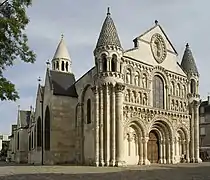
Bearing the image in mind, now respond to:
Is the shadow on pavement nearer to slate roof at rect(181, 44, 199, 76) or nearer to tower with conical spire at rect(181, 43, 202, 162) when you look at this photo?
tower with conical spire at rect(181, 43, 202, 162)

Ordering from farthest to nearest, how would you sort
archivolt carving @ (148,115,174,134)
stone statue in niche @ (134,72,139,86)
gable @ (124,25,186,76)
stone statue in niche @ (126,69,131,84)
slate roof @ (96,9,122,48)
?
1. gable @ (124,25,186,76)
2. archivolt carving @ (148,115,174,134)
3. stone statue in niche @ (134,72,139,86)
4. stone statue in niche @ (126,69,131,84)
5. slate roof @ (96,9,122,48)

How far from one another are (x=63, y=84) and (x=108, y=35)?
16284 millimetres

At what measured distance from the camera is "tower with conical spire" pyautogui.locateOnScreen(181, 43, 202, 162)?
51125 millimetres

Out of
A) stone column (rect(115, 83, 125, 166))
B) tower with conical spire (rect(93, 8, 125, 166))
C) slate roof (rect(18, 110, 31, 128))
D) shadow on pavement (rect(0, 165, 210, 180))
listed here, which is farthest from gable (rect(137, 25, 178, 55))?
slate roof (rect(18, 110, 31, 128))

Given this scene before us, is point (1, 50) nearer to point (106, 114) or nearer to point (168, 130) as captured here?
point (106, 114)

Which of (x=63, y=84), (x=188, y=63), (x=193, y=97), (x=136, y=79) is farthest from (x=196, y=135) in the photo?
(x=63, y=84)

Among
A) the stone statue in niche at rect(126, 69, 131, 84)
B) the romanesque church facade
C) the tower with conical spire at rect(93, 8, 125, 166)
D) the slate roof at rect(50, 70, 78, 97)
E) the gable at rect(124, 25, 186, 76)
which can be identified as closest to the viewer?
the tower with conical spire at rect(93, 8, 125, 166)

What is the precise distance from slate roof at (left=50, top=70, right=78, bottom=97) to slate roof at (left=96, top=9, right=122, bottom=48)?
12246 mm

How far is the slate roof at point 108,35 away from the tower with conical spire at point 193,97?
623 inches

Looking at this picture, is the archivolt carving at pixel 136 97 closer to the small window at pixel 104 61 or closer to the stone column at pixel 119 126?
the stone column at pixel 119 126

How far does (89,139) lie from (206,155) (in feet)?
111

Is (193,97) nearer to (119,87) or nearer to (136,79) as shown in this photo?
(136,79)

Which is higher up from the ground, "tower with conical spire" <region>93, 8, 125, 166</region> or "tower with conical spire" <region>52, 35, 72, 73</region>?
"tower with conical spire" <region>52, 35, 72, 73</region>

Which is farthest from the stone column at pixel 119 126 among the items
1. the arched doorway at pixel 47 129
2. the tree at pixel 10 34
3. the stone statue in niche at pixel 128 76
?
the tree at pixel 10 34
